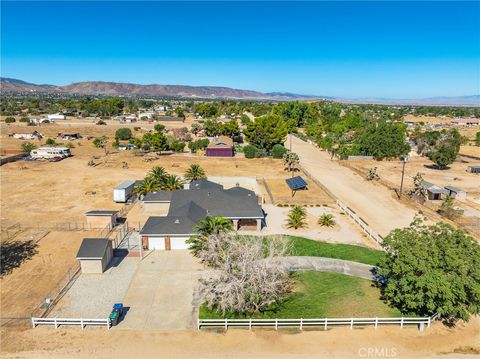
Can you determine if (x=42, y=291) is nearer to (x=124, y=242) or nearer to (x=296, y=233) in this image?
(x=124, y=242)

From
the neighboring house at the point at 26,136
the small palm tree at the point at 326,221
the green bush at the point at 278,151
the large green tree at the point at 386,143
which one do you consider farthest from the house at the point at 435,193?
the neighboring house at the point at 26,136

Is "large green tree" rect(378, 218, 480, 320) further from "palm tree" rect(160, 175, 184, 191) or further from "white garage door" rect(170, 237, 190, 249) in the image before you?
"palm tree" rect(160, 175, 184, 191)

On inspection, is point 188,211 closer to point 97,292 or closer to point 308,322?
point 97,292

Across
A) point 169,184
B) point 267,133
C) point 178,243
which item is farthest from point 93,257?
point 267,133

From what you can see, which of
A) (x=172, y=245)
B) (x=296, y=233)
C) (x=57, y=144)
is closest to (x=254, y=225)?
(x=296, y=233)

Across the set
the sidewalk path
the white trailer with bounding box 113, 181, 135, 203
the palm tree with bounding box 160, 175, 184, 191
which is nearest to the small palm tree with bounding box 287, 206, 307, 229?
the sidewalk path

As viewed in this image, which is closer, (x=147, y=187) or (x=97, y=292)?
(x=97, y=292)
